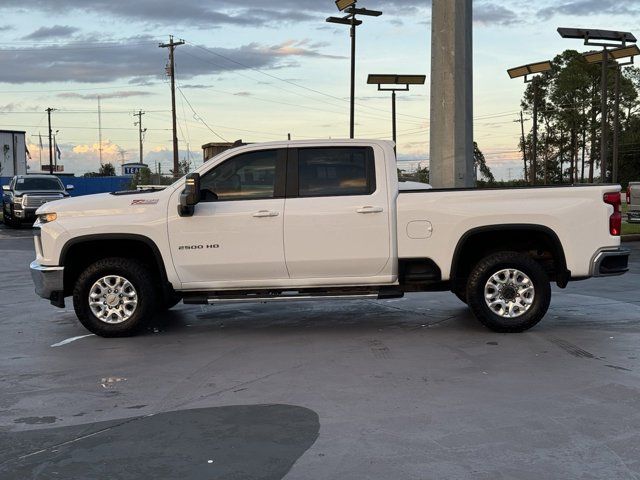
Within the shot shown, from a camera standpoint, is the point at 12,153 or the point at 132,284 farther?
the point at 12,153

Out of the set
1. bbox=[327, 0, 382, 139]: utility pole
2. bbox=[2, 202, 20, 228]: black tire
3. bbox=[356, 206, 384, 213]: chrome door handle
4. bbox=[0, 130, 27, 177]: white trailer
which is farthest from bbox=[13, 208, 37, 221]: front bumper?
bbox=[0, 130, 27, 177]: white trailer

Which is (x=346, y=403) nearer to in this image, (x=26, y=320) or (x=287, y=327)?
(x=287, y=327)

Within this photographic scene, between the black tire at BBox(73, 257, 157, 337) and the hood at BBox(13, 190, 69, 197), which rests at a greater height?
the hood at BBox(13, 190, 69, 197)

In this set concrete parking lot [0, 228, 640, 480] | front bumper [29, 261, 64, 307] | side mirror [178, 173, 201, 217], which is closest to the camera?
concrete parking lot [0, 228, 640, 480]

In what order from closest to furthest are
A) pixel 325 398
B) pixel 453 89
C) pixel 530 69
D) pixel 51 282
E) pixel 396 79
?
pixel 325 398
pixel 51 282
pixel 453 89
pixel 396 79
pixel 530 69

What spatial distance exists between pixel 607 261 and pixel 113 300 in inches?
209

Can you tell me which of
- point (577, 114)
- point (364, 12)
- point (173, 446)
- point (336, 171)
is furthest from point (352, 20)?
point (577, 114)

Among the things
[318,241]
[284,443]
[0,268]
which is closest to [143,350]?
[318,241]

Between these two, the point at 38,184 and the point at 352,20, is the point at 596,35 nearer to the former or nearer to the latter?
the point at 352,20

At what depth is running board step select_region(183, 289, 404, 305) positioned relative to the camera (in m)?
8.05

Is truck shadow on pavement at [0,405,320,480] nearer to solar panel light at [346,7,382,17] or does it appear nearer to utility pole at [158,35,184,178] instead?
solar panel light at [346,7,382,17]

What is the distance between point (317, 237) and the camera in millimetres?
7969

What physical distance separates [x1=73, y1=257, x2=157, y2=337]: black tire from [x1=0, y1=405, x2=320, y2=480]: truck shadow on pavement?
2865mm

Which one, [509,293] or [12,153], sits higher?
[12,153]
